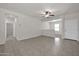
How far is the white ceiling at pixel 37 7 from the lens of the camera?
1.46 metres

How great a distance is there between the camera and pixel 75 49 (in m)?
1.59

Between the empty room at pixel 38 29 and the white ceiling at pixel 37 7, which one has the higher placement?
the white ceiling at pixel 37 7

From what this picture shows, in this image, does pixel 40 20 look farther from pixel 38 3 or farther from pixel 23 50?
pixel 23 50

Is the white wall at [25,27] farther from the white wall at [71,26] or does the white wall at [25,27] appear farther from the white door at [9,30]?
the white wall at [71,26]

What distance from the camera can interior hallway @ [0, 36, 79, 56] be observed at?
156cm

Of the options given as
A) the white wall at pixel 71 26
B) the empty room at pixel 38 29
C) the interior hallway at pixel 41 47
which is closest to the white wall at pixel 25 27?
the empty room at pixel 38 29

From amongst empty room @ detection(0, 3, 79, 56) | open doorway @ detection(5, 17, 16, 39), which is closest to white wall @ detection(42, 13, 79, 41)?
empty room @ detection(0, 3, 79, 56)

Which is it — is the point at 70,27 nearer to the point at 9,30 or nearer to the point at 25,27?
the point at 25,27

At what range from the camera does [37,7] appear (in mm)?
1510

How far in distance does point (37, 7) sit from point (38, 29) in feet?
1.46

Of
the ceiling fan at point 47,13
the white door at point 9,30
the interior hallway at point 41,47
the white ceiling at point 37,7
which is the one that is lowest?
the interior hallway at point 41,47

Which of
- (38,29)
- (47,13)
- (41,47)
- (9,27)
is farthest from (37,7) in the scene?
(41,47)

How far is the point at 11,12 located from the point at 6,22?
0.21m

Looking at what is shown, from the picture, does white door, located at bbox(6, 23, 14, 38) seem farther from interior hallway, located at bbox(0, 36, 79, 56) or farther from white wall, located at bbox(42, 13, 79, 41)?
white wall, located at bbox(42, 13, 79, 41)
